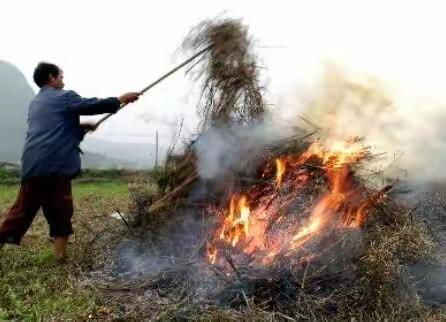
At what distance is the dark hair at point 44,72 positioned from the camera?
5578 mm

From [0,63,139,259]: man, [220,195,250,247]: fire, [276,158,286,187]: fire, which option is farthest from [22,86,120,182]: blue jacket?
[276,158,286,187]: fire

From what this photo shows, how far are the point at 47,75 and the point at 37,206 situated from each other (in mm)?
1340

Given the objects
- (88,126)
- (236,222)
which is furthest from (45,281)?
(236,222)

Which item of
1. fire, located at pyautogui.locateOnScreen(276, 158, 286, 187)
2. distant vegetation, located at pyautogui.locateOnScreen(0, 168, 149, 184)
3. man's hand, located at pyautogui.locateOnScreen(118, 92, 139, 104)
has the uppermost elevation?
man's hand, located at pyautogui.locateOnScreen(118, 92, 139, 104)

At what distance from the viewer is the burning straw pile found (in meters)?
4.38

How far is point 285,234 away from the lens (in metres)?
4.95

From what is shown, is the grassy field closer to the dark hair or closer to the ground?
the ground

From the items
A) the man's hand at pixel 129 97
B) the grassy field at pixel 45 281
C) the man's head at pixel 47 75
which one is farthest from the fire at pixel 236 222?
the man's head at pixel 47 75

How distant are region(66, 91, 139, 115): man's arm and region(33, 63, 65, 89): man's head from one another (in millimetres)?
319

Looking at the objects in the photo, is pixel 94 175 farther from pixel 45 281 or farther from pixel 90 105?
pixel 45 281

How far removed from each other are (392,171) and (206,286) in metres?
2.43

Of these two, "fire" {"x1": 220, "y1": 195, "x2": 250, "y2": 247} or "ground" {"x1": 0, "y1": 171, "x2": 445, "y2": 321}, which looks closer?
"ground" {"x1": 0, "y1": 171, "x2": 445, "y2": 321}

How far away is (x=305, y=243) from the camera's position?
4711 millimetres

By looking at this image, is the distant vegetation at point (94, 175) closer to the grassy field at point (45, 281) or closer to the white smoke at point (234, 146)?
the grassy field at point (45, 281)
